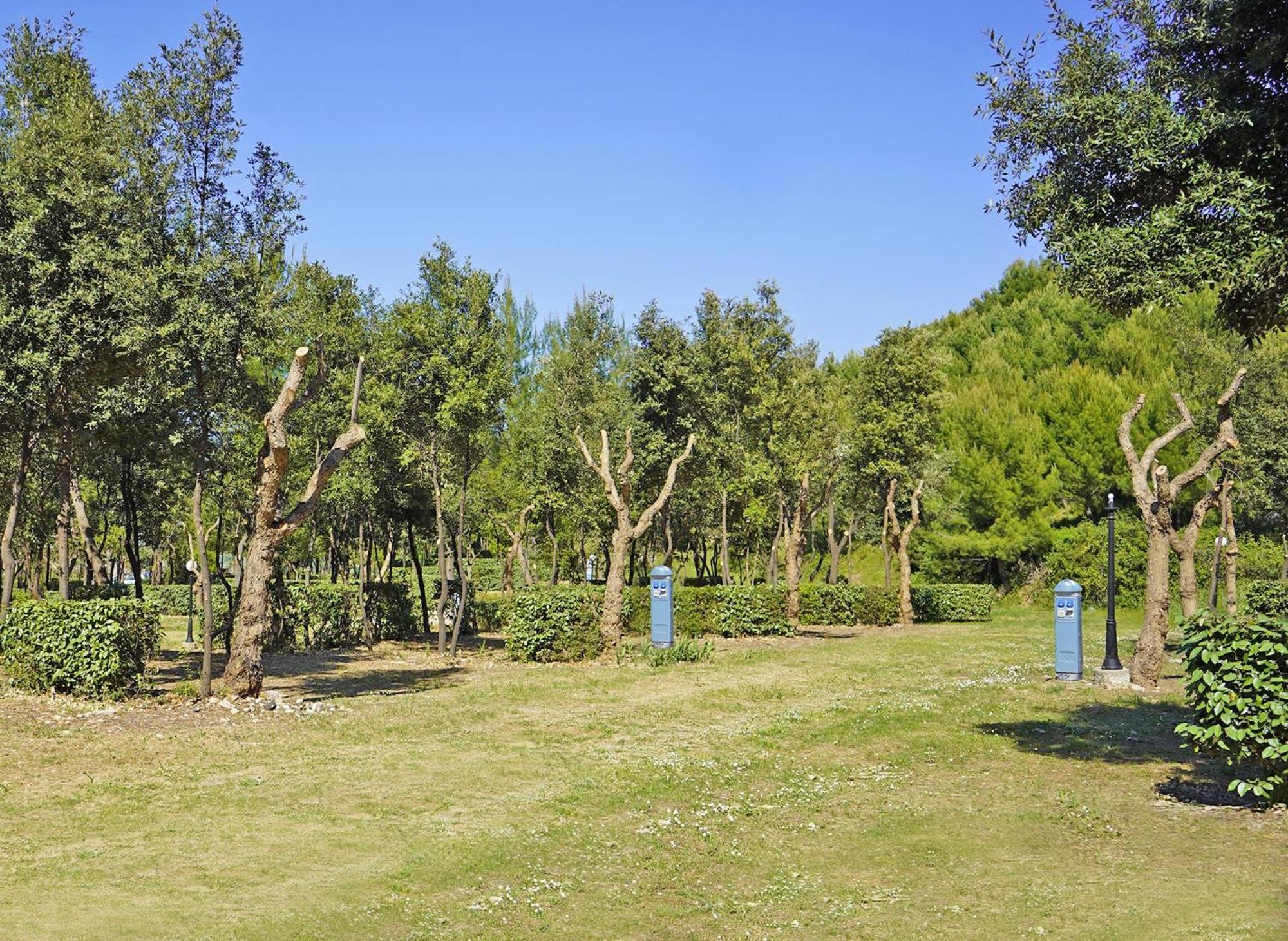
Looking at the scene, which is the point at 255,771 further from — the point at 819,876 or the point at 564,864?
the point at 819,876

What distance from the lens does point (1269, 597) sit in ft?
90.1

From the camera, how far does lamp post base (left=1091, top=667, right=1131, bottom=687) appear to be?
19.7 m

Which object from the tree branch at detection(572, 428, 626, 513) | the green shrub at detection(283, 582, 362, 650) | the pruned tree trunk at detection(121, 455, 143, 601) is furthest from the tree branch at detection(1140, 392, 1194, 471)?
the pruned tree trunk at detection(121, 455, 143, 601)

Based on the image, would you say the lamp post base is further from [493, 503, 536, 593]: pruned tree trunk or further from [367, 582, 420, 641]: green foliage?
[493, 503, 536, 593]: pruned tree trunk

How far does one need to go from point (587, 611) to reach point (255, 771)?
12.6 m

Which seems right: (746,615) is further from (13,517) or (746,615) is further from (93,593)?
(13,517)

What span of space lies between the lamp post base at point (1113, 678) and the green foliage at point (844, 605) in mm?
14807

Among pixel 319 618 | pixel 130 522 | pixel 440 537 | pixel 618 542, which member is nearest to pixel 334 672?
pixel 440 537

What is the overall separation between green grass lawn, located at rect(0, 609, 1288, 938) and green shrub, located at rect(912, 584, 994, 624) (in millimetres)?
18319

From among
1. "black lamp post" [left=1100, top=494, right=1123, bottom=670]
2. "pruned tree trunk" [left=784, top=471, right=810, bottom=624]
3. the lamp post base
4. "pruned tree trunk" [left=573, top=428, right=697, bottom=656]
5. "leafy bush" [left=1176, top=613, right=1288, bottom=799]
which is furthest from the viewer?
"pruned tree trunk" [left=784, top=471, right=810, bottom=624]

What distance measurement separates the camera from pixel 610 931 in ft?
25.5

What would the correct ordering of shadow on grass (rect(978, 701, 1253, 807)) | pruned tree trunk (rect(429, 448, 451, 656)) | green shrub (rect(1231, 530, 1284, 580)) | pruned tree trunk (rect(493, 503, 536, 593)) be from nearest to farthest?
shadow on grass (rect(978, 701, 1253, 807)), pruned tree trunk (rect(429, 448, 451, 656)), green shrub (rect(1231, 530, 1284, 580)), pruned tree trunk (rect(493, 503, 536, 593))

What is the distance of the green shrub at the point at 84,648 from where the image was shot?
16.5 metres

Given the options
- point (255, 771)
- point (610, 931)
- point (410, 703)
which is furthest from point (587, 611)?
point (610, 931)
